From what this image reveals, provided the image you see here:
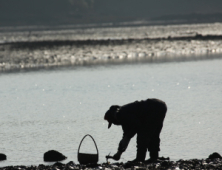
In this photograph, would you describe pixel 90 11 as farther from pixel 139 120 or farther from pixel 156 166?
pixel 156 166

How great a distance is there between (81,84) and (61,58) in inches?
567

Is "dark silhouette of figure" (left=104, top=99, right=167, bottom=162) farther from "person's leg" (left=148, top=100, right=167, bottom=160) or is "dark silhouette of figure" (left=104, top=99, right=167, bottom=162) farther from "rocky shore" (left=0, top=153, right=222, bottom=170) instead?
"rocky shore" (left=0, top=153, right=222, bottom=170)

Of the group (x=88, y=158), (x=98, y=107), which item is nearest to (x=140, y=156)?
(x=88, y=158)

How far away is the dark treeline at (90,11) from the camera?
15262 cm

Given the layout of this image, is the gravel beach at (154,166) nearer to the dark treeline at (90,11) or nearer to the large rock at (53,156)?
the large rock at (53,156)

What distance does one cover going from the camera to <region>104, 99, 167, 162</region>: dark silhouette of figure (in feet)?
27.3

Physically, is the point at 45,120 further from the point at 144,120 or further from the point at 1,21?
the point at 1,21

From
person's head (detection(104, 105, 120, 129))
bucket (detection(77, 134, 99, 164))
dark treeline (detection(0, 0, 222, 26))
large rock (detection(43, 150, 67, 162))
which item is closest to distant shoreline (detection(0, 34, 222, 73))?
large rock (detection(43, 150, 67, 162))

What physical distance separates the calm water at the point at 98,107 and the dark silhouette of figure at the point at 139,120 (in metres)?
1.11

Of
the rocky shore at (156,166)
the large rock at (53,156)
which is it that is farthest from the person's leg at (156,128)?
the large rock at (53,156)

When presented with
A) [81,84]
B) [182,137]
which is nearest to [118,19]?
[81,84]

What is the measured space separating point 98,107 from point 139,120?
687 centimetres

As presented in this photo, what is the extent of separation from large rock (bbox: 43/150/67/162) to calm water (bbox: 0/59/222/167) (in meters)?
0.15

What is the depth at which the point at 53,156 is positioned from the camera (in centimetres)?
982
